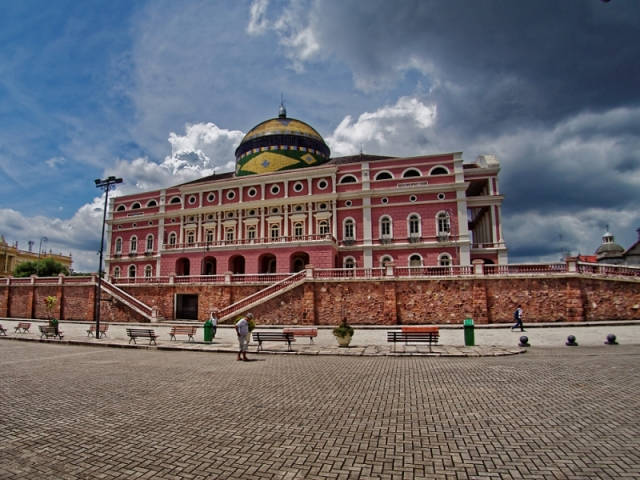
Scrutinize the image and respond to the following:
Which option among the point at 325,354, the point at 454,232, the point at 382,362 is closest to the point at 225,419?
the point at 382,362

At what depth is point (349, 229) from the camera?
3512 cm

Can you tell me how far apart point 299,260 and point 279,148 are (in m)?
15.3

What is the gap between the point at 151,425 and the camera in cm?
573

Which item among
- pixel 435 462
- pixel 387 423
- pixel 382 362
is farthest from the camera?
pixel 382 362

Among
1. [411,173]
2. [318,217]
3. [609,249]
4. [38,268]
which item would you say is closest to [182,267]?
[318,217]

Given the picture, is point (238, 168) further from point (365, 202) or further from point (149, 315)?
point (149, 315)

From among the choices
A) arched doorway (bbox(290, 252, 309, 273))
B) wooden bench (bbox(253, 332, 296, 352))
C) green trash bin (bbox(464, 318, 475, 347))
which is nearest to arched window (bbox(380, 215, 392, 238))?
arched doorway (bbox(290, 252, 309, 273))

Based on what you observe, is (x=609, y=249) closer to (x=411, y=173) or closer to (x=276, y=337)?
(x=411, y=173)

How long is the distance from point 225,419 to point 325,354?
26.1 feet

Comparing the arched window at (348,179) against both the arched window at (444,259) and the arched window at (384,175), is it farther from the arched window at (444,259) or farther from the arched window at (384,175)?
the arched window at (444,259)

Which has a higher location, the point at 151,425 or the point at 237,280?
the point at 237,280

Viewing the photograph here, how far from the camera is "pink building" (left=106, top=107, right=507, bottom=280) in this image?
32.8 meters

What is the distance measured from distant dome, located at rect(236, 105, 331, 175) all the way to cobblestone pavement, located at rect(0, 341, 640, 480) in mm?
34803

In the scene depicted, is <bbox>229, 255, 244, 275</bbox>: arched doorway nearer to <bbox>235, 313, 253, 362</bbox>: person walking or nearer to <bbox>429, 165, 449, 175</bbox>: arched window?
<bbox>429, 165, 449, 175</bbox>: arched window
